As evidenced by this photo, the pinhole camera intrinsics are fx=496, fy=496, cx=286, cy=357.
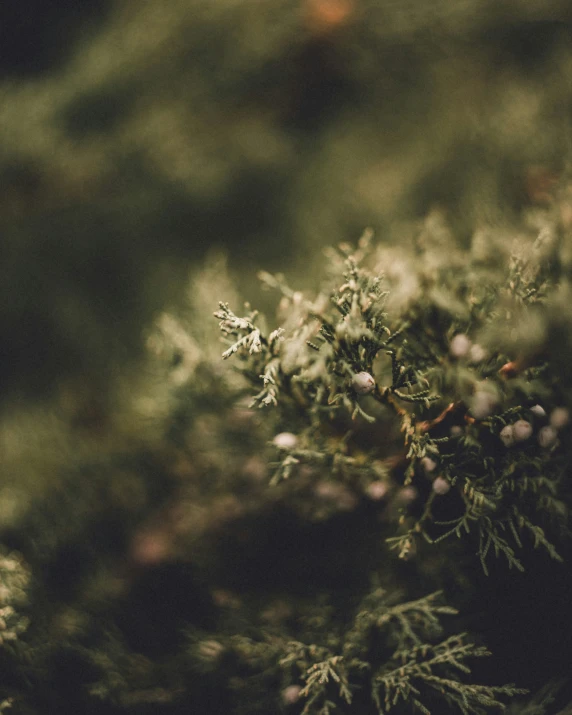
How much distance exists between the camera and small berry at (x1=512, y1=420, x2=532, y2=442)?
1.45 feet

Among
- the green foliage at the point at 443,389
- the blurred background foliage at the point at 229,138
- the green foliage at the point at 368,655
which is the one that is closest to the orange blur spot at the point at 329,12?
the blurred background foliage at the point at 229,138

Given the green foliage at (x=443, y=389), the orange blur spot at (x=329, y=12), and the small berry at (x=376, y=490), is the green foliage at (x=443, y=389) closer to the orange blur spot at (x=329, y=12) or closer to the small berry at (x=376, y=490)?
the small berry at (x=376, y=490)

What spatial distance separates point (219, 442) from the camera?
0.69 m

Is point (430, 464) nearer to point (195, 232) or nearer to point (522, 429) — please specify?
point (522, 429)

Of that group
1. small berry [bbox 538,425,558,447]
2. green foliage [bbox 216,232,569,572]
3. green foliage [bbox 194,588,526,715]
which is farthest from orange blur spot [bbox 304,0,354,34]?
green foliage [bbox 194,588,526,715]

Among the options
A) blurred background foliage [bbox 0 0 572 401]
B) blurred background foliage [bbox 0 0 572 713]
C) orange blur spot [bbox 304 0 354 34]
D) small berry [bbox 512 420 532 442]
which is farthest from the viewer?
orange blur spot [bbox 304 0 354 34]

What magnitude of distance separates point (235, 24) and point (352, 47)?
325 mm

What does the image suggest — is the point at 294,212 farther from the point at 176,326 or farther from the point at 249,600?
the point at 249,600

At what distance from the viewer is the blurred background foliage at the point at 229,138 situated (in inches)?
36.4

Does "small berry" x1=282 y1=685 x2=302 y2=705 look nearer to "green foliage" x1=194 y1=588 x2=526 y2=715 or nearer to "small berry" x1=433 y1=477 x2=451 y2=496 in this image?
"green foliage" x1=194 y1=588 x2=526 y2=715

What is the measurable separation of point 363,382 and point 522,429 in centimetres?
15

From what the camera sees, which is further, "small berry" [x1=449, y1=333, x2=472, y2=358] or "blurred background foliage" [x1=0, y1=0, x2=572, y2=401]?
"blurred background foliage" [x1=0, y1=0, x2=572, y2=401]

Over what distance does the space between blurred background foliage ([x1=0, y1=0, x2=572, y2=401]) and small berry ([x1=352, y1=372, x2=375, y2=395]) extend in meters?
0.43

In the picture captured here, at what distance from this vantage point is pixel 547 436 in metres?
0.45
